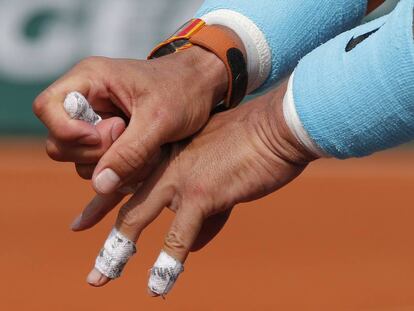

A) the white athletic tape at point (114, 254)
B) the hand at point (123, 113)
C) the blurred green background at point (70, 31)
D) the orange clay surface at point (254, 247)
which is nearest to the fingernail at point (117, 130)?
the hand at point (123, 113)

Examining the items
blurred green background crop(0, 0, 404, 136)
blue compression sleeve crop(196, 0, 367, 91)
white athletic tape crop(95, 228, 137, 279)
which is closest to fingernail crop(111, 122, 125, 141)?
white athletic tape crop(95, 228, 137, 279)

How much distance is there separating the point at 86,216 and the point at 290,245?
70.8 inches

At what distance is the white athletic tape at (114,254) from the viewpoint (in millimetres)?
1209

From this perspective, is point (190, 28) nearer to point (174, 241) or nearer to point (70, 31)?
point (174, 241)

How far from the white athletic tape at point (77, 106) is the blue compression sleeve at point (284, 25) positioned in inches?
10.4

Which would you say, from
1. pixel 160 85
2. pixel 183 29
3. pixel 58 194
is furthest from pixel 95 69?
pixel 58 194

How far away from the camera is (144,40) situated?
3.65 m

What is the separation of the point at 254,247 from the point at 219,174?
1.87 m

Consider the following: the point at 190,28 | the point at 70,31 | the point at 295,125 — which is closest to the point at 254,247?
the point at 70,31

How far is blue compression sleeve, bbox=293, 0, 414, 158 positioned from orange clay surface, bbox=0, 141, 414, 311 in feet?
4.31

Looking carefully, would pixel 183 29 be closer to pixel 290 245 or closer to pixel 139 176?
pixel 139 176

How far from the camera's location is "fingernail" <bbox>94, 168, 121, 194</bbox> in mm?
1185

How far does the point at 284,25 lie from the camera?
1.33 metres

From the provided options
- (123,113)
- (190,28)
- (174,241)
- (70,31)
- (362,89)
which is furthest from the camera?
(70,31)
